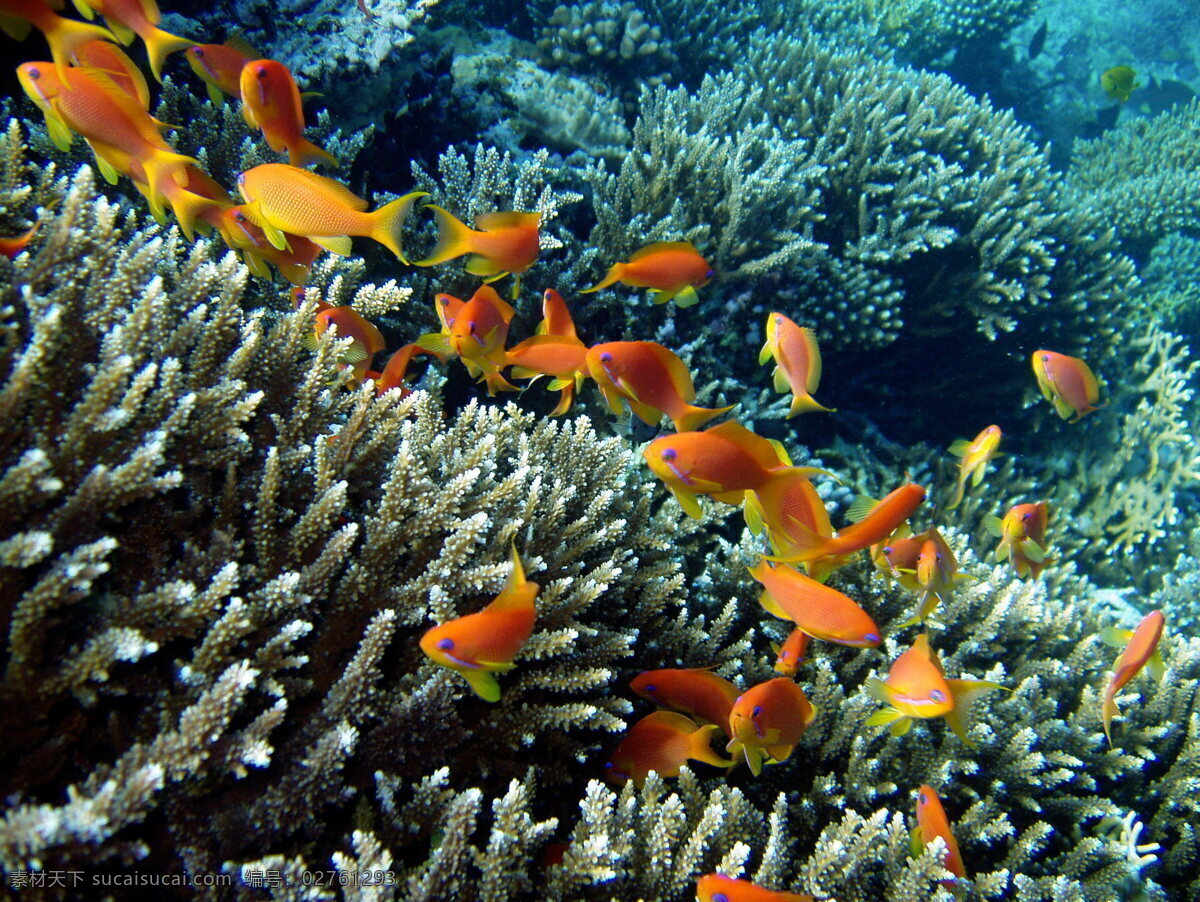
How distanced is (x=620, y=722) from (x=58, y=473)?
1808mm

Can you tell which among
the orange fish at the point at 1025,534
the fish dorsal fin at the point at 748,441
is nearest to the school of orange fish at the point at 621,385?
the fish dorsal fin at the point at 748,441

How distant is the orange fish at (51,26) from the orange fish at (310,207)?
90 centimetres

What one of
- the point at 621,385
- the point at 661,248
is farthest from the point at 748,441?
the point at 661,248

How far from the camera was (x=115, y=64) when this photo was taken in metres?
2.44

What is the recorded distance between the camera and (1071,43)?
1338 centimetres

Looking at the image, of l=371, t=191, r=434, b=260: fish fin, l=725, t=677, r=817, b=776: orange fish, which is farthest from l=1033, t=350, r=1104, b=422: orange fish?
l=371, t=191, r=434, b=260: fish fin

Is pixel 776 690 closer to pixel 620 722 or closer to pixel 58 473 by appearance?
pixel 620 722

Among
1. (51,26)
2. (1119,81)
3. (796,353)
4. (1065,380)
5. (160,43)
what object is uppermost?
(1119,81)

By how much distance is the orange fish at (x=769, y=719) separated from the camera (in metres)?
1.99

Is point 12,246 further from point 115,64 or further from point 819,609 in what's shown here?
point 819,609

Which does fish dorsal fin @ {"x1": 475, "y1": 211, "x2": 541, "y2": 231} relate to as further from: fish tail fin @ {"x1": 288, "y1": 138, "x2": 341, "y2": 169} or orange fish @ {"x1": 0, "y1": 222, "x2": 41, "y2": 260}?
orange fish @ {"x1": 0, "y1": 222, "x2": 41, "y2": 260}

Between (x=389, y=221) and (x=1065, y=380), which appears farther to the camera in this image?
(x=1065, y=380)

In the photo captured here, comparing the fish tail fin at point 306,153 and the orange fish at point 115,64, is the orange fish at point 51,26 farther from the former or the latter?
the fish tail fin at point 306,153

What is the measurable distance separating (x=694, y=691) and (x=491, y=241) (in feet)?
6.35
